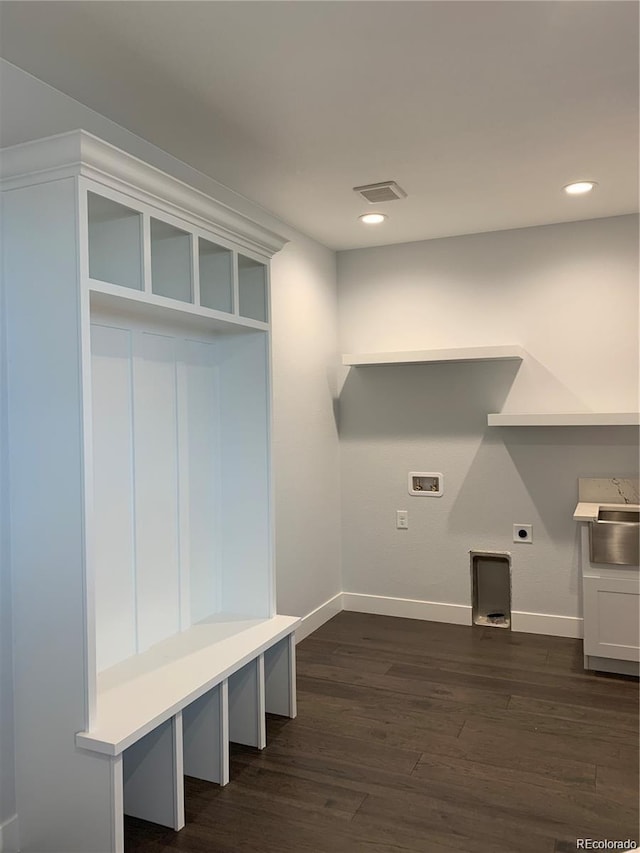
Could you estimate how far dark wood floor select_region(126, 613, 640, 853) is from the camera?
7.18 feet

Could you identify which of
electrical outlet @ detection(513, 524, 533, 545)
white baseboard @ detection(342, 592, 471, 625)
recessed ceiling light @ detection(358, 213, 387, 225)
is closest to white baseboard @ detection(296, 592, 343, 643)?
white baseboard @ detection(342, 592, 471, 625)

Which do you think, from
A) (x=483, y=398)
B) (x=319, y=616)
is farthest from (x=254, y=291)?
(x=319, y=616)

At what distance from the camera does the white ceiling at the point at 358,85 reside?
6.09 ft

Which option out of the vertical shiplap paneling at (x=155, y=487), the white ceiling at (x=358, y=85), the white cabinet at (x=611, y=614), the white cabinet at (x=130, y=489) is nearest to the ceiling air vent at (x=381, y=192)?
the white ceiling at (x=358, y=85)

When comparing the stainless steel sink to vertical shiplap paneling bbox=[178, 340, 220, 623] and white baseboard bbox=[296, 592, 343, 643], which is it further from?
vertical shiplap paneling bbox=[178, 340, 220, 623]

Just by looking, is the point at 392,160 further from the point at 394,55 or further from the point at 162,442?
the point at 162,442

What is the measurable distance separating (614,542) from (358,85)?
2.41 metres

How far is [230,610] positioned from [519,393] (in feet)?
7.11

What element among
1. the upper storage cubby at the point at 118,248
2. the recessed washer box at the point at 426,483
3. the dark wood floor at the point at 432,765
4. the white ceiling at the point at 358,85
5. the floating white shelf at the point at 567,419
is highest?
the white ceiling at the point at 358,85

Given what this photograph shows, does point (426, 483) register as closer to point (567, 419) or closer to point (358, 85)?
point (567, 419)

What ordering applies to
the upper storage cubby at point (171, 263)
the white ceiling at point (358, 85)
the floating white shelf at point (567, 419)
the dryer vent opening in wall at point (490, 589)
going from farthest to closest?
the dryer vent opening in wall at point (490, 589) → the floating white shelf at point (567, 419) → the upper storage cubby at point (171, 263) → the white ceiling at point (358, 85)

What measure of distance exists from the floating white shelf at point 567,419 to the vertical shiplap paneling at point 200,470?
171 cm

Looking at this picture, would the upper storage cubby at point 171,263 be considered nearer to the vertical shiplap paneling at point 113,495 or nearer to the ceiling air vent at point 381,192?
the vertical shiplap paneling at point 113,495

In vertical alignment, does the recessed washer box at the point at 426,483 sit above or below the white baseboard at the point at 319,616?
above
